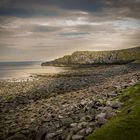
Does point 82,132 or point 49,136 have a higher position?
point 82,132

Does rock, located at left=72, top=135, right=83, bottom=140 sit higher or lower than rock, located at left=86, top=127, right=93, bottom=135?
lower

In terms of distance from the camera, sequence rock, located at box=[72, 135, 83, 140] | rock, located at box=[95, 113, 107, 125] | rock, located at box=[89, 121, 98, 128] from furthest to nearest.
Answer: rock, located at box=[95, 113, 107, 125] < rock, located at box=[89, 121, 98, 128] < rock, located at box=[72, 135, 83, 140]

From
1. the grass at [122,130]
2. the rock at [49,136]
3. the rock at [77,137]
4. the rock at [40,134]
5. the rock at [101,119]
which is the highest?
the grass at [122,130]

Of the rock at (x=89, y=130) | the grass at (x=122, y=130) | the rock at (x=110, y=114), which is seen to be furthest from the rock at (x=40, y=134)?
the rock at (x=110, y=114)

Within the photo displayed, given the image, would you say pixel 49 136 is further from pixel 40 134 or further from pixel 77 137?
pixel 77 137

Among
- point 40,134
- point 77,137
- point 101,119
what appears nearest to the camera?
point 77,137

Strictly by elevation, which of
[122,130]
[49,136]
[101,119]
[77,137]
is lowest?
[49,136]

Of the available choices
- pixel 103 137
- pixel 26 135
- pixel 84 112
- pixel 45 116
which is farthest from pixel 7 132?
pixel 103 137

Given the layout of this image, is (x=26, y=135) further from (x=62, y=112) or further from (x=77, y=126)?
(x=62, y=112)

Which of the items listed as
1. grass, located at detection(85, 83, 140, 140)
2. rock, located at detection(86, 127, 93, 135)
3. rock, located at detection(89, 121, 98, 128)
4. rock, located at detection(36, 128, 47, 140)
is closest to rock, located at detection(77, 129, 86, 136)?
rock, located at detection(86, 127, 93, 135)

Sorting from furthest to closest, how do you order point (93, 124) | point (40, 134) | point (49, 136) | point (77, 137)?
point (40, 134) < point (93, 124) < point (49, 136) < point (77, 137)

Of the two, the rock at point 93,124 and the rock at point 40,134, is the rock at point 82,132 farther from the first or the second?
the rock at point 40,134

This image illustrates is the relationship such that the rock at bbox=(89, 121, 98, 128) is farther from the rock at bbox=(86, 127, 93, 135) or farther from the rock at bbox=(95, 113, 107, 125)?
the rock at bbox=(86, 127, 93, 135)

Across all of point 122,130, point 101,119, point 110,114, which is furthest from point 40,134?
point 122,130
